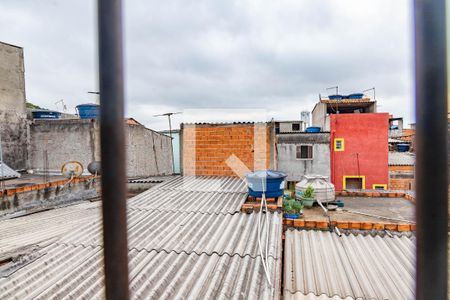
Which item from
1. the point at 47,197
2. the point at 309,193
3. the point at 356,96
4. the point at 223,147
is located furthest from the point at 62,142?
the point at 356,96

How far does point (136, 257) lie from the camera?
327 centimetres

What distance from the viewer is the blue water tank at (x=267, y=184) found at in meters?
5.34

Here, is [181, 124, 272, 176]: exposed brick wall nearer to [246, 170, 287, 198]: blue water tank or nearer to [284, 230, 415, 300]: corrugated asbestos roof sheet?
[246, 170, 287, 198]: blue water tank

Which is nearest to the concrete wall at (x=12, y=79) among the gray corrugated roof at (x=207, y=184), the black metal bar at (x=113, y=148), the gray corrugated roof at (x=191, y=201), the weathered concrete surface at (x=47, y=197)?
the weathered concrete surface at (x=47, y=197)

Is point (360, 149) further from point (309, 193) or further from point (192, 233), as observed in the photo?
point (192, 233)

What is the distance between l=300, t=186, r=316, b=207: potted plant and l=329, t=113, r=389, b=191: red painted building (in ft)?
37.1

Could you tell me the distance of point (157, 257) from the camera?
327 centimetres

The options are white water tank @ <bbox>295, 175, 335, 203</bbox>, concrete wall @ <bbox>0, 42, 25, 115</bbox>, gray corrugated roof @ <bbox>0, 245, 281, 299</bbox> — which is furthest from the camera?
concrete wall @ <bbox>0, 42, 25, 115</bbox>

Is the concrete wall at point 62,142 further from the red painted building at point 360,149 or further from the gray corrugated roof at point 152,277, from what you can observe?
the red painted building at point 360,149

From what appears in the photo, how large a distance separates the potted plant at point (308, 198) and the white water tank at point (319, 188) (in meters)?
0.12

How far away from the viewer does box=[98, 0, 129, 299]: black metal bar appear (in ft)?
2.15

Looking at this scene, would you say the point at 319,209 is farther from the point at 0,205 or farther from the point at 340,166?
the point at 340,166

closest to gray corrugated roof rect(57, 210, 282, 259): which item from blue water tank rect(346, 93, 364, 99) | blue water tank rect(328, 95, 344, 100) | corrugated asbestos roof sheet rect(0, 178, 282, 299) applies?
corrugated asbestos roof sheet rect(0, 178, 282, 299)

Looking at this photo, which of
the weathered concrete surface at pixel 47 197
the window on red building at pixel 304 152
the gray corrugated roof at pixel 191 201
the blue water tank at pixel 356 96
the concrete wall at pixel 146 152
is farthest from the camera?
the blue water tank at pixel 356 96
